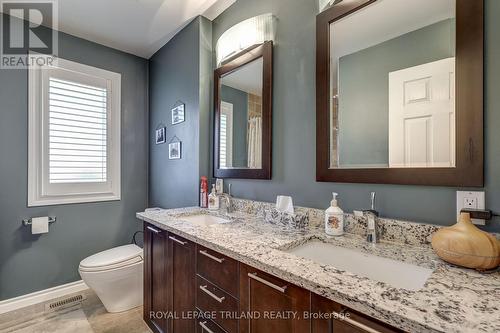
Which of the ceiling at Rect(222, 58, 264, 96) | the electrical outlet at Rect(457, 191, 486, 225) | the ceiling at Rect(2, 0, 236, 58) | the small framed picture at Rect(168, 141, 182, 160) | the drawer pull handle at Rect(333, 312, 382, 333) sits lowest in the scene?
the drawer pull handle at Rect(333, 312, 382, 333)

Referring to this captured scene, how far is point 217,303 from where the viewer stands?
1121 mm

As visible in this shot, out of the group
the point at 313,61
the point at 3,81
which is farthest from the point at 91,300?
the point at 313,61

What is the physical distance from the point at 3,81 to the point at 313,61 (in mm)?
2575

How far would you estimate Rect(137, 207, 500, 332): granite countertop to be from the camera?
54 cm

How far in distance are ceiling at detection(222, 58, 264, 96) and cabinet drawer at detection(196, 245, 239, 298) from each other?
1.15m

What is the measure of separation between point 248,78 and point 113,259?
6.00ft

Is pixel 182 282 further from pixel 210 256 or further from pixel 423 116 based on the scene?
pixel 423 116

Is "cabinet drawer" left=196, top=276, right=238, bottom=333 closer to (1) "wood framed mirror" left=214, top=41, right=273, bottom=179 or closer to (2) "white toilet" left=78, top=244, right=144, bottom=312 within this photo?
(1) "wood framed mirror" left=214, top=41, right=273, bottom=179

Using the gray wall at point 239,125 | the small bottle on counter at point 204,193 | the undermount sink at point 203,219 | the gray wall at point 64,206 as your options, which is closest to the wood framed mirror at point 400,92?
the gray wall at point 239,125

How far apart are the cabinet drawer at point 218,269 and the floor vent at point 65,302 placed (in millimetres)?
1741

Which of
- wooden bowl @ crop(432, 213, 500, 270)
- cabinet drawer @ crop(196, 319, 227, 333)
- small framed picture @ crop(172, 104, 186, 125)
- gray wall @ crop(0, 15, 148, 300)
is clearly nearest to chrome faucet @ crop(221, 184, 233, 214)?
cabinet drawer @ crop(196, 319, 227, 333)

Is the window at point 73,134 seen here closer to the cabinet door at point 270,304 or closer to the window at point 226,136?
the window at point 226,136

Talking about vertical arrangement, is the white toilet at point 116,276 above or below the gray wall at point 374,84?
below

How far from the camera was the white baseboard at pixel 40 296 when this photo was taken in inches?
79.7
